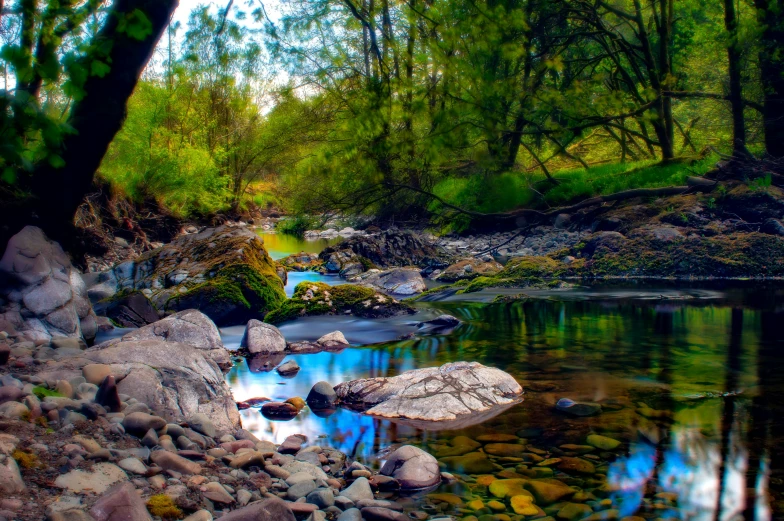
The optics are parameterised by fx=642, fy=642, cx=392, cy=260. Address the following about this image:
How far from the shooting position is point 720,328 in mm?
9508

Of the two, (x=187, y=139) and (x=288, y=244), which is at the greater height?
(x=187, y=139)

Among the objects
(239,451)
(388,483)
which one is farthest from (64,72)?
(388,483)

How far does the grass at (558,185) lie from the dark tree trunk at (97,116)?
31.1 feet

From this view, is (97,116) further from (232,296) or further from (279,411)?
(232,296)

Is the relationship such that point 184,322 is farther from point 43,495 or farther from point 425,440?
point 43,495

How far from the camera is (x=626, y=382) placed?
6816mm

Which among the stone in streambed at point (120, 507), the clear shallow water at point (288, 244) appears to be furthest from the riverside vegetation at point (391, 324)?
the clear shallow water at point (288, 244)

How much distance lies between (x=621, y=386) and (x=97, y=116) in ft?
19.9

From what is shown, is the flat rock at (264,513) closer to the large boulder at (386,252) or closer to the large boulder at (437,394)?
the large boulder at (437,394)

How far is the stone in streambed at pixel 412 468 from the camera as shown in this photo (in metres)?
4.28

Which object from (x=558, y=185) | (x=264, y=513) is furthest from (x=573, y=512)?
(x=558, y=185)

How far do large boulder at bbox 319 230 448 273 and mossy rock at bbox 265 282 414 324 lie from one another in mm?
6071

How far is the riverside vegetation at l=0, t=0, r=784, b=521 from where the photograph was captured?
3736 mm

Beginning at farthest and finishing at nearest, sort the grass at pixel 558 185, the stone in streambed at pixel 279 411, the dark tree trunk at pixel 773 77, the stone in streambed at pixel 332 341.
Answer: the grass at pixel 558 185
the dark tree trunk at pixel 773 77
the stone in streambed at pixel 332 341
the stone in streambed at pixel 279 411
